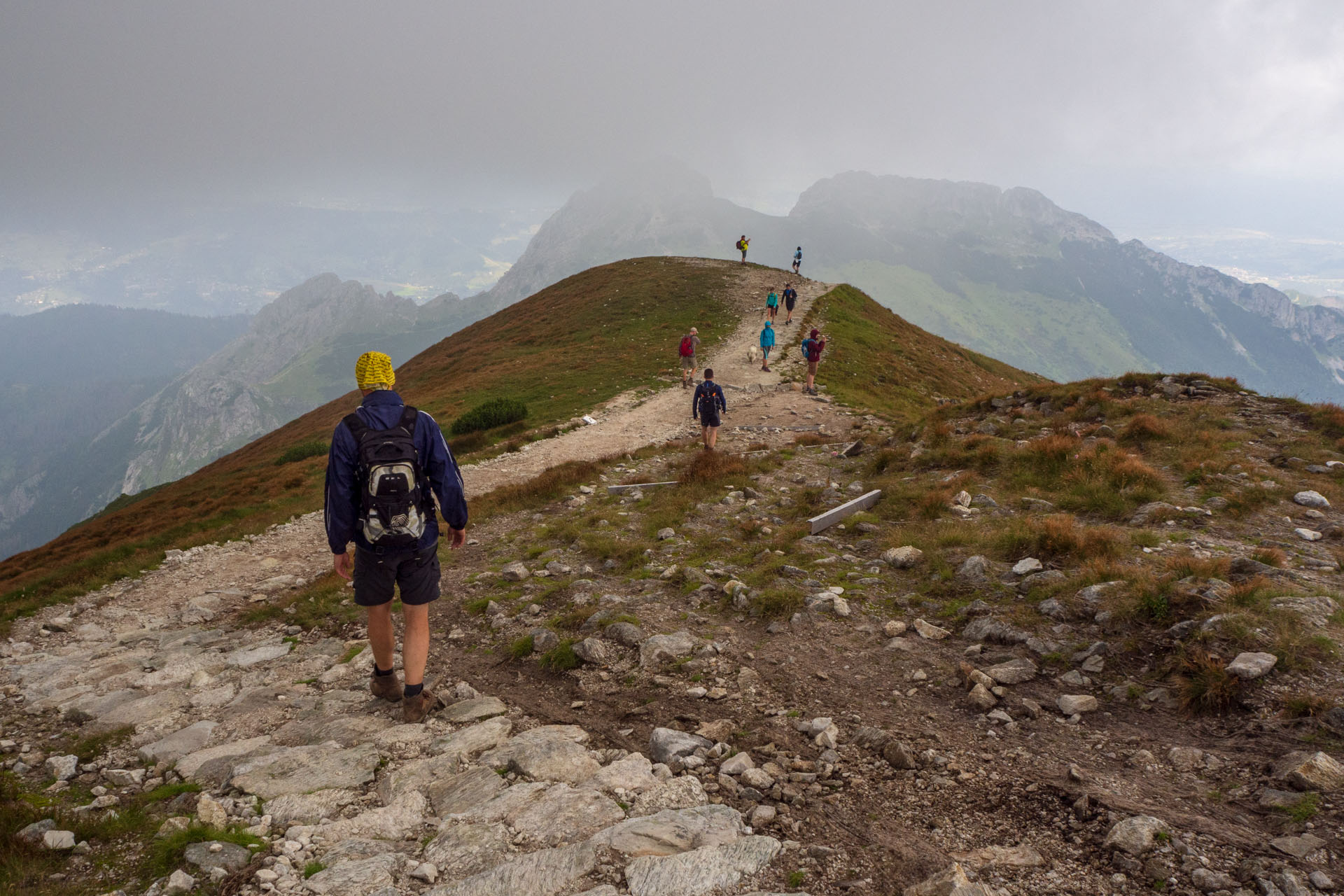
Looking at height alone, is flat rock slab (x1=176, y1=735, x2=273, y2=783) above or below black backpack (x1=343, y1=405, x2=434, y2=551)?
below

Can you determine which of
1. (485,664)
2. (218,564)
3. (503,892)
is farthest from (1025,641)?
(218,564)

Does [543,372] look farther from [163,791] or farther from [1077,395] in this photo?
[163,791]

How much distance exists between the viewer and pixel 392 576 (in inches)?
262

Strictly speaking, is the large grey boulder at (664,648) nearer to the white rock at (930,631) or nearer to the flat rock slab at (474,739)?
the flat rock slab at (474,739)

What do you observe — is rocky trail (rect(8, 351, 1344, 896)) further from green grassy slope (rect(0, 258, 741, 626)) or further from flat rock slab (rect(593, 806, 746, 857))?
green grassy slope (rect(0, 258, 741, 626))

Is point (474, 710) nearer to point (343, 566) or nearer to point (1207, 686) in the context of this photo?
point (343, 566)

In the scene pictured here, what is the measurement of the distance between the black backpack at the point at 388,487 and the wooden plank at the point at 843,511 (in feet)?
24.1

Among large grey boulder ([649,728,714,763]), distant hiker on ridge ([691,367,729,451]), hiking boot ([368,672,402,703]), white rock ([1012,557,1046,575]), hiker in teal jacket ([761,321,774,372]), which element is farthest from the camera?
hiker in teal jacket ([761,321,774,372])

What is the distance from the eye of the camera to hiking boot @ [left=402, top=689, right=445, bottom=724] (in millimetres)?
6652

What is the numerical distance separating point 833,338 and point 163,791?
38118 millimetres

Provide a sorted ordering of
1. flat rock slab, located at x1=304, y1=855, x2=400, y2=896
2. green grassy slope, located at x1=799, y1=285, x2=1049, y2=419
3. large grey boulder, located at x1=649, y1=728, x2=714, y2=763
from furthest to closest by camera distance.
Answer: green grassy slope, located at x1=799, y1=285, x2=1049, y2=419, large grey boulder, located at x1=649, y1=728, x2=714, y2=763, flat rock slab, located at x1=304, y1=855, x2=400, y2=896

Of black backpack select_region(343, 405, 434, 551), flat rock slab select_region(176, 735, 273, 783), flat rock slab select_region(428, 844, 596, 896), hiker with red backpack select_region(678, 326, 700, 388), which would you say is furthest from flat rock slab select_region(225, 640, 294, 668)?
hiker with red backpack select_region(678, 326, 700, 388)

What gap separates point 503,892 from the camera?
3.95m

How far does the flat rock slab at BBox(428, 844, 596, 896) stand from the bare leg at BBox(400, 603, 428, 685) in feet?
10.2
